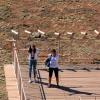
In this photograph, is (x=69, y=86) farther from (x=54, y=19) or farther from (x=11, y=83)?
(x=54, y=19)

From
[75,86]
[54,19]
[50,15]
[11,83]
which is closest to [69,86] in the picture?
[75,86]

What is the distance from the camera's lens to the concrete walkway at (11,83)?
25703mm

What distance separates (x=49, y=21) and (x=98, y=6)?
4307 mm

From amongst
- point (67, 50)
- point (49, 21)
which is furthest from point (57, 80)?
point (49, 21)

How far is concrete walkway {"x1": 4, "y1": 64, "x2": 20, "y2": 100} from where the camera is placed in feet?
84.3

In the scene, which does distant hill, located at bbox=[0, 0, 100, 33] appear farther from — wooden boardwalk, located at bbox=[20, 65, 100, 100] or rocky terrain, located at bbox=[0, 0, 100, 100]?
wooden boardwalk, located at bbox=[20, 65, 100, 100]

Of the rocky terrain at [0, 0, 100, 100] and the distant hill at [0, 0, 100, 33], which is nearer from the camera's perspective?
the rocky terrain at [0, 0, 100, 100]

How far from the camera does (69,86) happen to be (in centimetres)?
2653

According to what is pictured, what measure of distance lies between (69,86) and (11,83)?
8.54 feet

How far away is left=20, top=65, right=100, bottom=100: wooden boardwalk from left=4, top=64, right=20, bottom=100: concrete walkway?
477 millimetres

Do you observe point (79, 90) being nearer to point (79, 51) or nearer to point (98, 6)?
point (79, 51)

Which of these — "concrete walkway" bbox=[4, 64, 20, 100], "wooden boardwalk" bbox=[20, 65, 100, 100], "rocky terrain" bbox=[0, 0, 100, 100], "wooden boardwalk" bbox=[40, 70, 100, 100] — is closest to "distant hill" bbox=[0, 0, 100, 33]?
"rocky terrain" bbox=[0, 0, 100, 100]

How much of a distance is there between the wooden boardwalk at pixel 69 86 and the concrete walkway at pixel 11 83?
1.56 ft

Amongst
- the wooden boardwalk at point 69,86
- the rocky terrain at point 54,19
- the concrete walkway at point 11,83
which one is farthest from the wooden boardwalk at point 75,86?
the rocky terrain at point 54,19
